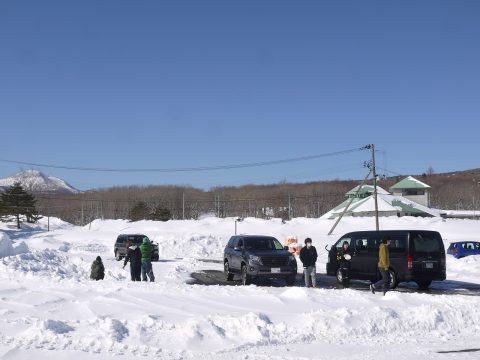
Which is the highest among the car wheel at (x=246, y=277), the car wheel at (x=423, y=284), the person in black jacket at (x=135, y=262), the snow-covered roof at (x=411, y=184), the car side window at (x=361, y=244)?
the snow-covered roof at (x=411, y=184)

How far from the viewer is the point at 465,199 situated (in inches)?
6658

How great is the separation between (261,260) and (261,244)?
1.53 metres

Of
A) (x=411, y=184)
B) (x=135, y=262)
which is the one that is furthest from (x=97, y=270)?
(x=411, y=184)

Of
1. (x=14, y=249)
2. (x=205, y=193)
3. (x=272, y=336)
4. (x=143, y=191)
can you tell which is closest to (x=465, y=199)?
(x=205, y=193)

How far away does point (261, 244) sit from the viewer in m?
20.9

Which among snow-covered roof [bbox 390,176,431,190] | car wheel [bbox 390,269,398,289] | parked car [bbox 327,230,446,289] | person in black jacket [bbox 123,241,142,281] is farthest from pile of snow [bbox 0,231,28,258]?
snow-covered roof [bbox 390,176,431,190]

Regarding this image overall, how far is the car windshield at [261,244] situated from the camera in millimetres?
20656

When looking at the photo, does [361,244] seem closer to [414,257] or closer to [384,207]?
[414,257]

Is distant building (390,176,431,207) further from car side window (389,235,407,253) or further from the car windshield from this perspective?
car side window (389,235,407,253)

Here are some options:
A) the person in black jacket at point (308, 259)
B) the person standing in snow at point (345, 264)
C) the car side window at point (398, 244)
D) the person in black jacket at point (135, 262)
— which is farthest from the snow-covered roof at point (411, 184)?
the person in black jacket at point (135, 262)

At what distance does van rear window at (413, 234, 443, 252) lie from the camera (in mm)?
18500

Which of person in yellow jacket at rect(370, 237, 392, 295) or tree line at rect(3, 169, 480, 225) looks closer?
person in yellow jacket at rect(370, 237, 392, 295)

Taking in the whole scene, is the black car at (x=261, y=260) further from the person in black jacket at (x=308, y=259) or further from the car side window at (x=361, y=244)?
the car side window at (x=361, y=244)

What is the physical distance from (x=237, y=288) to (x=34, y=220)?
309 ft
